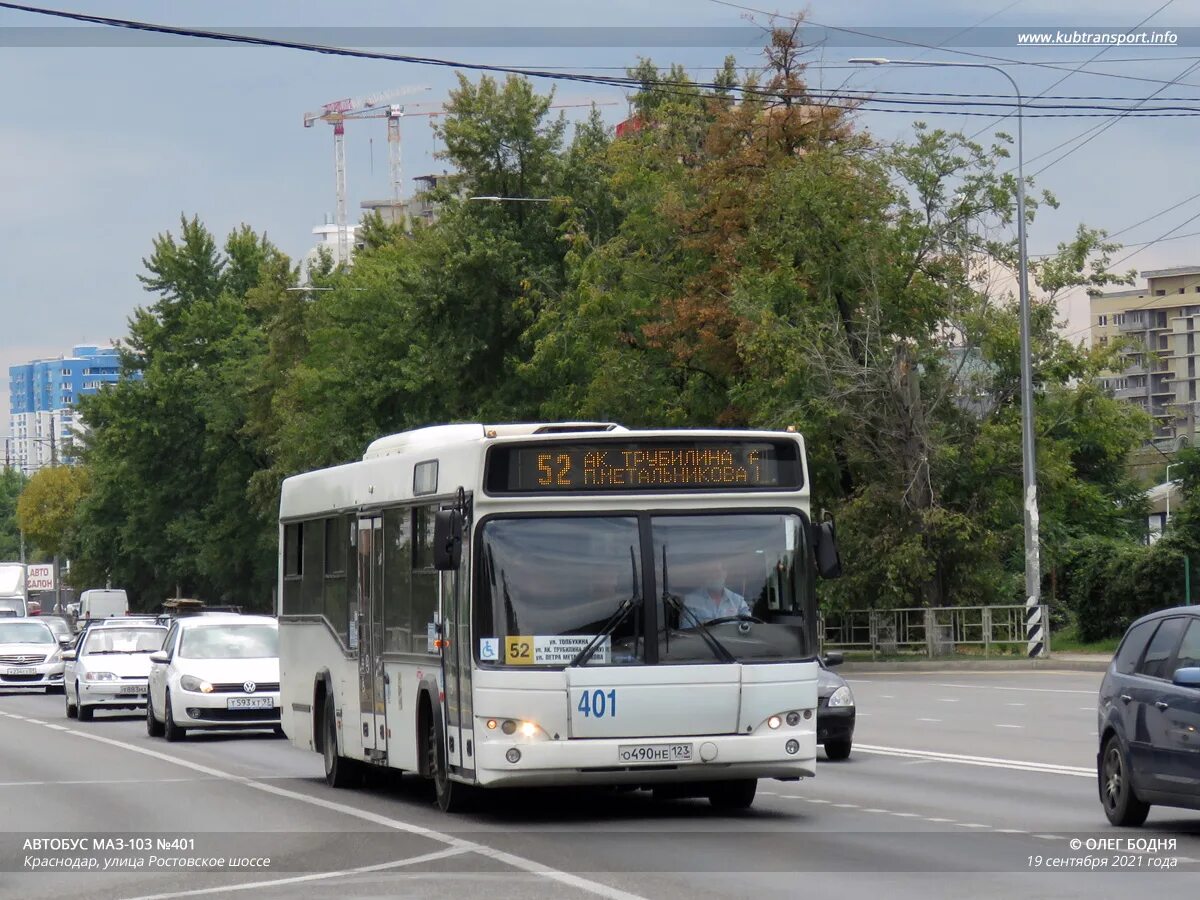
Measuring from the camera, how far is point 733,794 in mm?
15656

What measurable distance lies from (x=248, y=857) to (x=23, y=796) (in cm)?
627

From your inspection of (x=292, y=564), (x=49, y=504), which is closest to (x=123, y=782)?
(x=292, y=564)

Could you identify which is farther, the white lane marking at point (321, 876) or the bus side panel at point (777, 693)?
the bus side panel at point (777, 693)

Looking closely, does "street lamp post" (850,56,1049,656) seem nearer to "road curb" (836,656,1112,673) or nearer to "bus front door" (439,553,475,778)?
"road curb" (836,656,1112,673)

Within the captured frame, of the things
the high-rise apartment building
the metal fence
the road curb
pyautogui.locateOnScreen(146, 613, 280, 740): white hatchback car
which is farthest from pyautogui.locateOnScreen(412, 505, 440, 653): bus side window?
the high-rise apartment building

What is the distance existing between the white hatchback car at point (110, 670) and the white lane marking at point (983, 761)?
47.0 feet

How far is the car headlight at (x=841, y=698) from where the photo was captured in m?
20.6

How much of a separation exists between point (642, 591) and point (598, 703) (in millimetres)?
811

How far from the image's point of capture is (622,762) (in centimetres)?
1402

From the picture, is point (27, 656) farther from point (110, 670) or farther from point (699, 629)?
point (699, 629)

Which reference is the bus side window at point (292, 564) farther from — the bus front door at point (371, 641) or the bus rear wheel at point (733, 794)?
the bus rear wheel at point (733, 794)

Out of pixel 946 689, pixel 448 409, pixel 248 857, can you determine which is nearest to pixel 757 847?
pixel 248 857

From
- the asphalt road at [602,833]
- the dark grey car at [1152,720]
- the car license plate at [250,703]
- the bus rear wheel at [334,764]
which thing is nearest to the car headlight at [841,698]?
the asphalt road at [602,833]

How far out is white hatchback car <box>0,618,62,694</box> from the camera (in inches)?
1767
